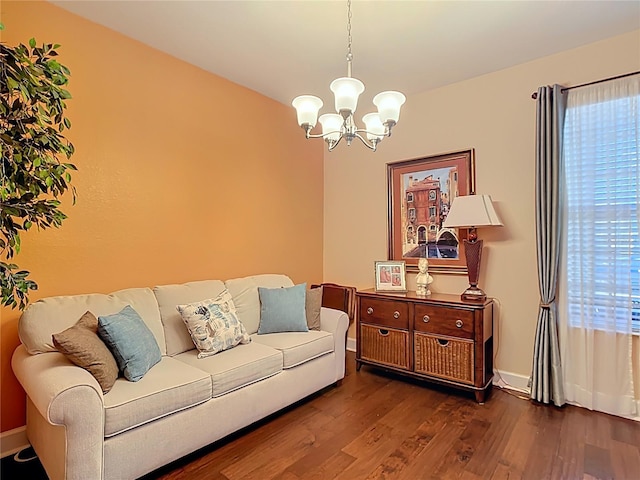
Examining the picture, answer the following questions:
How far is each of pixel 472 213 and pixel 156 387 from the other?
102 inches

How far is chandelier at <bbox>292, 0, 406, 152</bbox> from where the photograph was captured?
1948 mm

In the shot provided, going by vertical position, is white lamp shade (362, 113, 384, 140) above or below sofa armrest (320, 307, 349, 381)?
above

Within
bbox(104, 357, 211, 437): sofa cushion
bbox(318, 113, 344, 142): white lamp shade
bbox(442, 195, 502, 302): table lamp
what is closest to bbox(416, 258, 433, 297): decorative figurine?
bbox(442, 195, 502, 302): table lamp

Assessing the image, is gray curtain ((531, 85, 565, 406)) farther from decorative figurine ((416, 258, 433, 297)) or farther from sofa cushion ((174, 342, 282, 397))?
sofa cushion ((174, 342, 282, 397))

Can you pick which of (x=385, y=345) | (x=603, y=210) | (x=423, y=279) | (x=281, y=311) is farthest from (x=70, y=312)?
(x=603, y=210)

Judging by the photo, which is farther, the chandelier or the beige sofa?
the chandelier

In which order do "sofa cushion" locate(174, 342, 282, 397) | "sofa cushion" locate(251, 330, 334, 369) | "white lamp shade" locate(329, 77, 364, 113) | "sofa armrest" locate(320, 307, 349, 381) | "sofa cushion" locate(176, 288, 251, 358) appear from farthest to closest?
"sofa armrest" locate(320, 307, 349, 381)
"sofa cushion" locate(251, 330, 334, 369)
"sofa cushion" locate(176, 288, 251, 358)
"sofa cushion" locate(174, 342, 282, 397)
"white lamp shade" locate(329, 77, 364, 113)

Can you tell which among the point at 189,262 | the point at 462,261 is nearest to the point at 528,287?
the point at 462,261

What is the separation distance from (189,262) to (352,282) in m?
1.91

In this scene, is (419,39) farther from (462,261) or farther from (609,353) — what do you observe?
(609,353)

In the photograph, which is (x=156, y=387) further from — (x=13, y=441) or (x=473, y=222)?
(x=473, y=222)

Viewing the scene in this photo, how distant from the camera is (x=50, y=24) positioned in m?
2.36

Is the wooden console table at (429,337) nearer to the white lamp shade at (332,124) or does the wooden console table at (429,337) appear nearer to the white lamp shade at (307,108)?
the white lamp shade at (332,124)

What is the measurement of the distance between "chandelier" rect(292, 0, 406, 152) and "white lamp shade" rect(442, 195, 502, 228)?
3.60 ft
